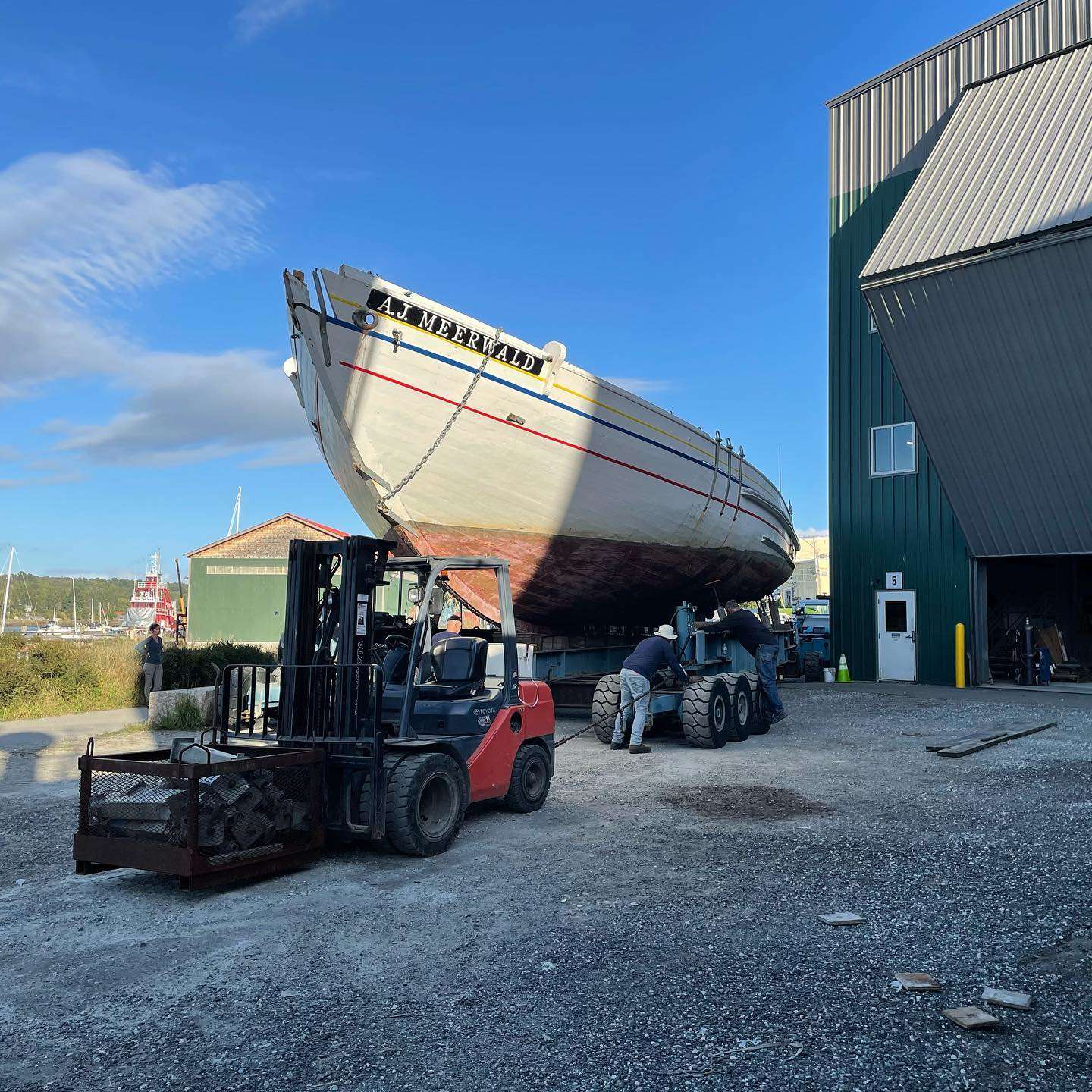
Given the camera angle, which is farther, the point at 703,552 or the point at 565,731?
the point at 703,552

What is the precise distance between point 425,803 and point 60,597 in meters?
135

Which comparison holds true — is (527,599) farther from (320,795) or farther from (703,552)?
(320,795)

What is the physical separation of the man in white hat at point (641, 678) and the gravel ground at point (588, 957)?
2.55 metres

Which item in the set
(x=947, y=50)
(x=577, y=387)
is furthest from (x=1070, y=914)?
(x=947, y=50)

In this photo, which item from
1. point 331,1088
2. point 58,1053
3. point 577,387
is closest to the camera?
point 331,1088

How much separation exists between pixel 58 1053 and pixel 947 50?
21155 mm

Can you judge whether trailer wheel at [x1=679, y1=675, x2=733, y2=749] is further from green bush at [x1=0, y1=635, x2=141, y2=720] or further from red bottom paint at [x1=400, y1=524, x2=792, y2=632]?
green bush at [x1=0, y1=635, x2=141, y2=720]

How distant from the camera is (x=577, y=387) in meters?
11.3

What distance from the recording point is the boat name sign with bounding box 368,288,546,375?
973cm

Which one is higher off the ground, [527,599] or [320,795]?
[527,599]

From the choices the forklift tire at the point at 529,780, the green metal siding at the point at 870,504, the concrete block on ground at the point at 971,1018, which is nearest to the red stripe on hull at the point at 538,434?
the forklift tire at the point at 529,780

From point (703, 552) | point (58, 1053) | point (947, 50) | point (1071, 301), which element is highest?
point (947, 50)

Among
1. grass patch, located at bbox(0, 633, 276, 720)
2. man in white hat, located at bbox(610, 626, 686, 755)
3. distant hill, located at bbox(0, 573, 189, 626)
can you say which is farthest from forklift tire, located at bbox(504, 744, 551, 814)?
distant hill, located at bbox(0, 573, 189, 626)

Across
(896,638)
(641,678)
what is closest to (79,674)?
(641,678)
